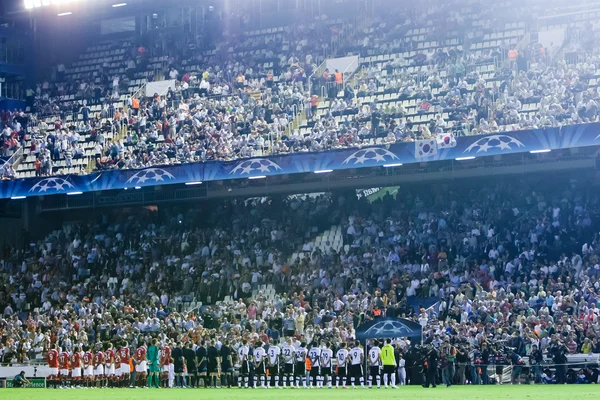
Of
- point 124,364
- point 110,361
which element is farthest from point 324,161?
point 110,361

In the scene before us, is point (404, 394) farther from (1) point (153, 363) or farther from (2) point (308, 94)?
(2) point (308, 94)

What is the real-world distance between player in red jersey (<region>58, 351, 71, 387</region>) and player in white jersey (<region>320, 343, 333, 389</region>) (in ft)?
28.3

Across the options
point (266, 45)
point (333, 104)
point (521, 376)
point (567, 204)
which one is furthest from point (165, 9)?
point (521, 376)

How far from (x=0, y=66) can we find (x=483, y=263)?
2920 cm

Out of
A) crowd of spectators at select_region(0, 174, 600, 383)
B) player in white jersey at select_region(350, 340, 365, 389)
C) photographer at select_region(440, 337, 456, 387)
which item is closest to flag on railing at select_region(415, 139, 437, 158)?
crowd of spectators at select_region(0, 174, 600, 383)

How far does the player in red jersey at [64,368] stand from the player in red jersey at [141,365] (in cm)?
263

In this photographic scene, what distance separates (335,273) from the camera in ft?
131

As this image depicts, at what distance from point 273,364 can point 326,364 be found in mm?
1699

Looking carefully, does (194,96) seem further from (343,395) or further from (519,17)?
(343,395)

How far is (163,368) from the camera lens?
34250mm

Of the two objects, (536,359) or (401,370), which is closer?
(536,359)

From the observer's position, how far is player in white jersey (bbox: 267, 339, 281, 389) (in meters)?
32.4

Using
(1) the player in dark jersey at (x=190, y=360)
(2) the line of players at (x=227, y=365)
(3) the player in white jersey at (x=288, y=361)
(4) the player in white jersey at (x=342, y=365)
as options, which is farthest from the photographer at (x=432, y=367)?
(1) the player in dark jersey at (x=190, y=360)

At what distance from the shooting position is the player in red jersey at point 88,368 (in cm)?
3464
